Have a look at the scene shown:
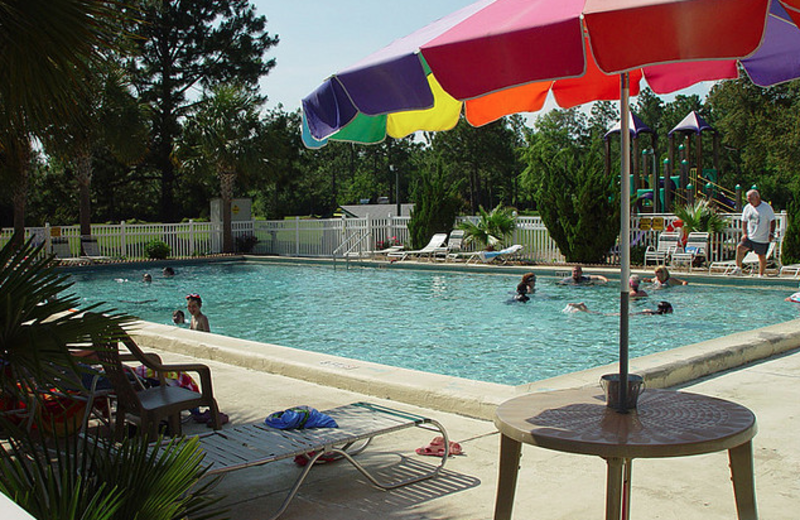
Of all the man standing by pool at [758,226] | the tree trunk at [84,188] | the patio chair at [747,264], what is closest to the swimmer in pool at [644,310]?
the man standing by pool at [758,226]

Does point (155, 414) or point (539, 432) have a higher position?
point (539, 432)

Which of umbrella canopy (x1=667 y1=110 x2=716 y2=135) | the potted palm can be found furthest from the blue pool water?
umbrella canopy (x1=667 y1=110 x2=716 y2=135)

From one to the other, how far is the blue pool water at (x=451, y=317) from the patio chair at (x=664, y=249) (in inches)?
88.7

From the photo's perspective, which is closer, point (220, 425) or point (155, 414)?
point (155, 414)

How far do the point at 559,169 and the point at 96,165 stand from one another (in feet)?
86.2

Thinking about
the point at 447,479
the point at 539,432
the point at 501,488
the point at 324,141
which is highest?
the point at 324,141

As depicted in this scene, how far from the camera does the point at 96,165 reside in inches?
1485

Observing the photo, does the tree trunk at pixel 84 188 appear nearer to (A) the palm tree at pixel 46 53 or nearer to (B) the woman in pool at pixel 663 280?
(B) the woman in pool at pixel 663 280

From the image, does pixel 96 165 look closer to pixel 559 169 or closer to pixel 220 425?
pixel 559 169

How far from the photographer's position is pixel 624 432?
2846 mm

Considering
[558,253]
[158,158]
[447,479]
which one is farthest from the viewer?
[158,158]

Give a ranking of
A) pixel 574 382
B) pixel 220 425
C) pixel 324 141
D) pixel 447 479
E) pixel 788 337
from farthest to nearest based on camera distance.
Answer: pixel 788 337
pixel 574 382
pixel 220 425
pixel 324 141
pixel 447 479

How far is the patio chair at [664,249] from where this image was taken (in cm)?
1808

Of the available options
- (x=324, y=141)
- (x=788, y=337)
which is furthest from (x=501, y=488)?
(x=788, y=337)
